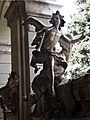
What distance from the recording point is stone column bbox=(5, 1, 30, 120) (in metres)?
6.48

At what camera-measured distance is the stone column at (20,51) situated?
648 centimetres

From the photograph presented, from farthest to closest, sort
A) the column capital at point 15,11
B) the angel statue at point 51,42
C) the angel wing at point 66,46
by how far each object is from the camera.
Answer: the column capital at point 15,11 < the angel wing at point 66,46 < the angel statue at point 51,42

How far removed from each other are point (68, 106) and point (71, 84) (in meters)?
0.31

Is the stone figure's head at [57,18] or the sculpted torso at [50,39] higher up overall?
the stone figure's head at [57,18]

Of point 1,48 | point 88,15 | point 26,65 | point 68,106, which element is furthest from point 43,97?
point 1,48

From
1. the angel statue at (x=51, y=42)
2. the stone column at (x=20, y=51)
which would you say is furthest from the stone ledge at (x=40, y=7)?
the angel statue at (x=51, y=42)

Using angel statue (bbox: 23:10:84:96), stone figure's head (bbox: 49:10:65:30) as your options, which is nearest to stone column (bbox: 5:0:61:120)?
angel statue (bbox: 23:10:84:96)

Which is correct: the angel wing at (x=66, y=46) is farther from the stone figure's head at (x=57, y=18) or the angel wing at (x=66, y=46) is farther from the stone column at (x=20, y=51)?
the stone column at (x=20, y=51)

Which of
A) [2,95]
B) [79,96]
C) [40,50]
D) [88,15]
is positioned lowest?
[2,95]

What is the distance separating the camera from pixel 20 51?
6.83 meters

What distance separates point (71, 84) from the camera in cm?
438

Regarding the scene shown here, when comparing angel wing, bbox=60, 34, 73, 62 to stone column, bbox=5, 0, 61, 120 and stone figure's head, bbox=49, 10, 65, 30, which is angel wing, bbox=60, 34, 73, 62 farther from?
stone column, bbox=5, 0, 61, 120

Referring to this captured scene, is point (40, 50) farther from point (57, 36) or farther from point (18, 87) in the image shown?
point (18, 87)

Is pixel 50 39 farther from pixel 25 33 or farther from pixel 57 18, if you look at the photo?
pixel 25 33
